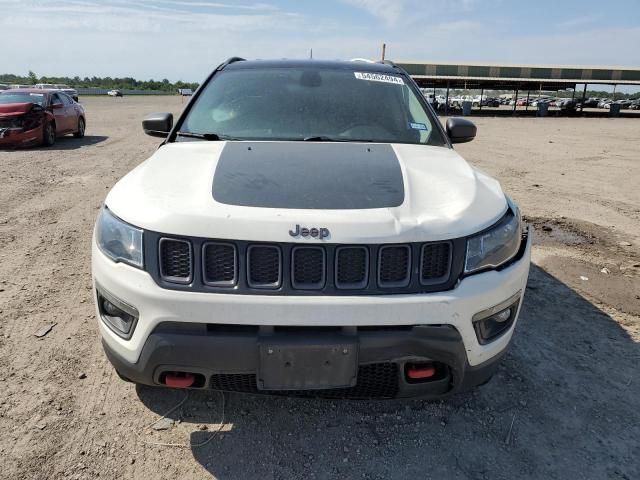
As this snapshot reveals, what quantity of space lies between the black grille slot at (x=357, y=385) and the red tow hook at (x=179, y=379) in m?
0.10

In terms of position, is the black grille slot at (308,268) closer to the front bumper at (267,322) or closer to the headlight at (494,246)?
the front bumper at (267,322)

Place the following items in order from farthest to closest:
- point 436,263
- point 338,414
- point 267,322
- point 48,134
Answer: point 48,134 → point 338,414 → point 436,263 → point 267,322

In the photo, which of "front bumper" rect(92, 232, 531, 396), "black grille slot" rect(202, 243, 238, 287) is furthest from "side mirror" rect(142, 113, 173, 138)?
"black grille slot" rect(202, 243, 238, 287)

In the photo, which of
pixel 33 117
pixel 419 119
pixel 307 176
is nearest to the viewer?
pixel 307 176

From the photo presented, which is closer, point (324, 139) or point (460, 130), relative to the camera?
point (324, 139)

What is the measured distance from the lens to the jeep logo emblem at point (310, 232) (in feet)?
6.48

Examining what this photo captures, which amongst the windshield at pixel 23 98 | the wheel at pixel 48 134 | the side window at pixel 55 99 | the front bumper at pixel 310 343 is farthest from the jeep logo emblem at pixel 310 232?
the side window at pixel 55 99

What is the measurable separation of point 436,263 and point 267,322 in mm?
742

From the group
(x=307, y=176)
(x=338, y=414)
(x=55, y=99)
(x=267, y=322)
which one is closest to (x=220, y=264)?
(x=267, y=322)

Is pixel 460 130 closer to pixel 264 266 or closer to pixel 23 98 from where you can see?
pixel 264 266

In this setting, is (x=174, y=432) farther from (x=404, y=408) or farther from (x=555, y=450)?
(x=555, y=450)

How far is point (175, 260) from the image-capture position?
6.68 feet

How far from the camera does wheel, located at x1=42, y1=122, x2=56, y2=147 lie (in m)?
13.3

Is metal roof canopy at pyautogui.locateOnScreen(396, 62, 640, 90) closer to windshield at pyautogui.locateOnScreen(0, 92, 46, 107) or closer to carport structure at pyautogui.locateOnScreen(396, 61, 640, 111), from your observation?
carport structure at pyautogui.locateOnScreen(396, 61, 640, 111)
